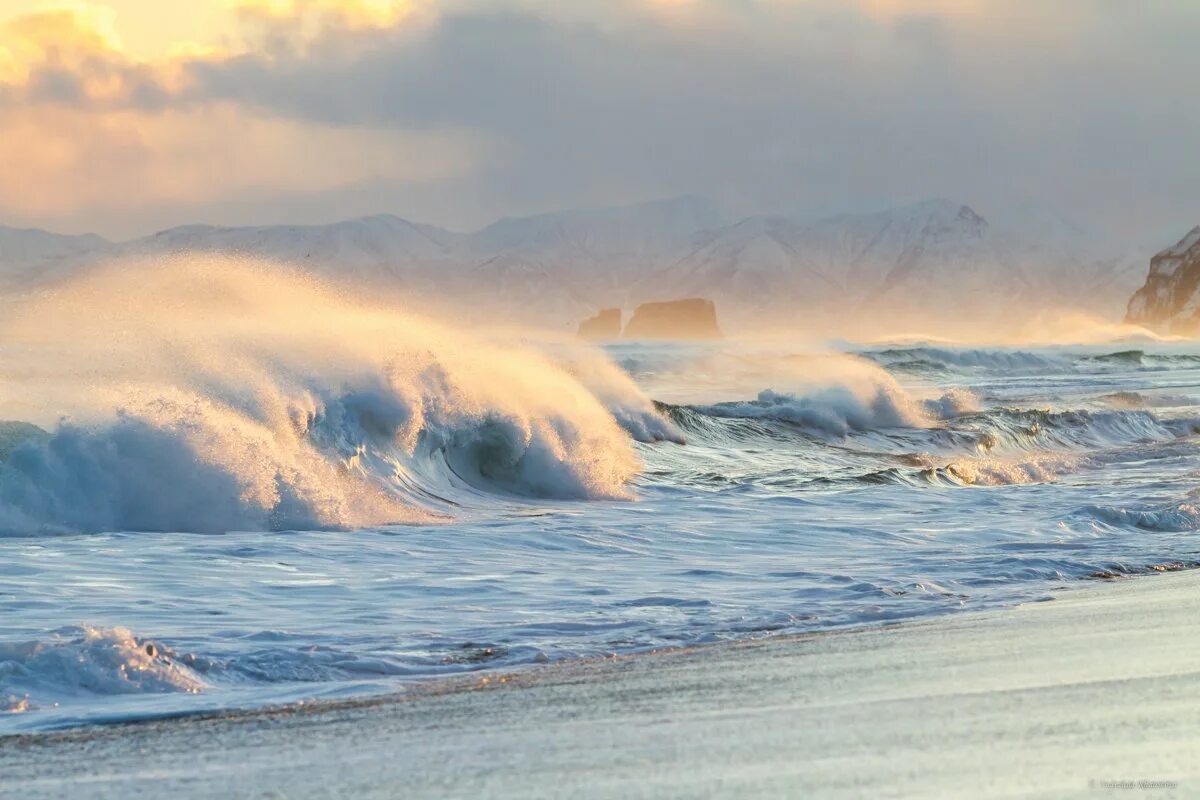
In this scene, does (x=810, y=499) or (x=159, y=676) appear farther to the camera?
(x=810, y=499)

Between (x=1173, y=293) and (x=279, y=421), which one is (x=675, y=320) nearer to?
(x=1173, y=293)

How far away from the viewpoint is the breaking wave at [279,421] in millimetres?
13328

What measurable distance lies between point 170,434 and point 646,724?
879 centimetres

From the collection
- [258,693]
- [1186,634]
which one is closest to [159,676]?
[258,693]

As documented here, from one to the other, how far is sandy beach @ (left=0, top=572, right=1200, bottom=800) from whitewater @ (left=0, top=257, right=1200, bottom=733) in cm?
57

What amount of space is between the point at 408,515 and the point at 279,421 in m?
1.88

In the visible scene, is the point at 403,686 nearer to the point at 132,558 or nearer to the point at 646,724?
the point at 646,724

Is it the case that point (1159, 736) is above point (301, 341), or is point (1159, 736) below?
below

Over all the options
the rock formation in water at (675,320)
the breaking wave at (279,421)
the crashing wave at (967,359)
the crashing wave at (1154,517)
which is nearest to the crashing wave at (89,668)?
the breaking wave at (279,421)

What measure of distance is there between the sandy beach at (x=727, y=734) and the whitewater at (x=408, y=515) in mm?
573

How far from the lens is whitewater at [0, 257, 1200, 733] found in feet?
26.7

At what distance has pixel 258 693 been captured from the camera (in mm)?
7070

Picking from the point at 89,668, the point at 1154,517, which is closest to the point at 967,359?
the point at 1154,517

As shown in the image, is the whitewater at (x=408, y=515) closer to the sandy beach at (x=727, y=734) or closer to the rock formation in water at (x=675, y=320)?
the sandy beach at (x=727, y=734)
